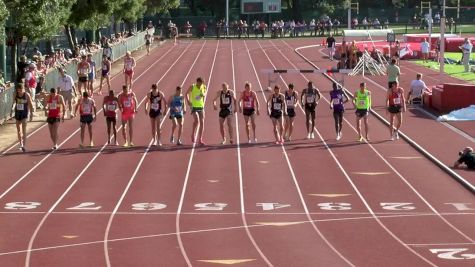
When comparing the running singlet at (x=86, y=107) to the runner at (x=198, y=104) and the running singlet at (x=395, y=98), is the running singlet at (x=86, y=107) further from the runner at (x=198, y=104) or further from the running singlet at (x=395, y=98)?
the running singlet at (x=395, y=98)

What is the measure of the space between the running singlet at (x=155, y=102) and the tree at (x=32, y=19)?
953 centimetres

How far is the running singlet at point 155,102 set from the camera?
27312mm

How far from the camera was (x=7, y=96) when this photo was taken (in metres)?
33.3

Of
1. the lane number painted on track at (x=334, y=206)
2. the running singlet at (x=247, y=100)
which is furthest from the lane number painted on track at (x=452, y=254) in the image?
the running singlet at (x=247, y=100)

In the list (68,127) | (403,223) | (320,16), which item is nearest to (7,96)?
(68,127)

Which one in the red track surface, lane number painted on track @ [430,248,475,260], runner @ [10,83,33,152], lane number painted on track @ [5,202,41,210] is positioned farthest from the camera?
runner @ [10,83,33,152]

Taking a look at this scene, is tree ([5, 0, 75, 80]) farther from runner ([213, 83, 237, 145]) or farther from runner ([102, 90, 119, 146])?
runner ([213, 83, 237, 145])

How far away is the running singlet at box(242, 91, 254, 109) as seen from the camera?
90.9 ft

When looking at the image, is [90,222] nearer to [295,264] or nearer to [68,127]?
[295,264]

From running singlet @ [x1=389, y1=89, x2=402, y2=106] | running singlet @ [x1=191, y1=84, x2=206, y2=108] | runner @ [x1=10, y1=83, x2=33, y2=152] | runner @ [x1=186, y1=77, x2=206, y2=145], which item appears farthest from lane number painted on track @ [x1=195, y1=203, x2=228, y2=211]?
running singlet @ [x1=389, y1=89, x2=402, y2=106]

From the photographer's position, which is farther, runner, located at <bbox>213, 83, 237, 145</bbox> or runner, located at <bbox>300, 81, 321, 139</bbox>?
runner, located at <bbox>300, 81, 321, 139</bbox>

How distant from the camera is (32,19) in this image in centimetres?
3719

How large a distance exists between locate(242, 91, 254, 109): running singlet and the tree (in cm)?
1050

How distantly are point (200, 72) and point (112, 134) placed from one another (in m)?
22.6
